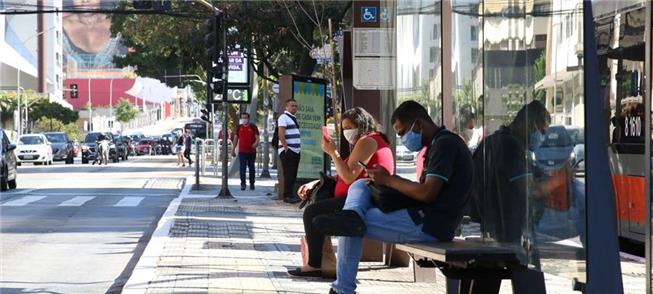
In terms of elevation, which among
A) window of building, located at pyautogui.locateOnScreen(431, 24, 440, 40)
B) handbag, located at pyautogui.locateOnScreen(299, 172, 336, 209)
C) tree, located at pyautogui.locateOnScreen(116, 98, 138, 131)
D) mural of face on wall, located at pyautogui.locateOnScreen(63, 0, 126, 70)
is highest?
mural of face on wall, located at pyautogui.locateOnScreen(63, 0, 126, 70)

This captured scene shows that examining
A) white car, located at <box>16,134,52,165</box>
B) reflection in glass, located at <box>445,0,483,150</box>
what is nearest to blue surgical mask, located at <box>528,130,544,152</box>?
reflection in glass, located at <box>445,0,483,150</box>

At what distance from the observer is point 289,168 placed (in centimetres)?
2064

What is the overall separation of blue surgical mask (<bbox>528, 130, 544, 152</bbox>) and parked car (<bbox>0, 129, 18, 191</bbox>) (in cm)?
2376

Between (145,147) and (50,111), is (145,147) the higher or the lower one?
the lower one

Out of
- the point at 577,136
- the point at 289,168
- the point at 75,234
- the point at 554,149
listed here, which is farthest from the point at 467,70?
the point at 289,168

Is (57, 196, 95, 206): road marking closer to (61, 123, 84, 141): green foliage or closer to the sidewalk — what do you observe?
the sidewalk

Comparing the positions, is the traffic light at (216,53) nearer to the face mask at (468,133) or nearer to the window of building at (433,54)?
the window of building at (433,54)

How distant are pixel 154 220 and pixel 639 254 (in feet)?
33.7

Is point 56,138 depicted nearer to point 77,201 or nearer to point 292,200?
point 77,201

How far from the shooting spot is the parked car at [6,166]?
28.7 m

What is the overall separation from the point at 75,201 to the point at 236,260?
12.9 m

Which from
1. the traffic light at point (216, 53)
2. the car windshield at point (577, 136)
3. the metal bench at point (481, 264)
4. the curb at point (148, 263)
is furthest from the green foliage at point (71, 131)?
the car windshield at point (577, 136)

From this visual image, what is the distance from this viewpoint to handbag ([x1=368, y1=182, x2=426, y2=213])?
300 inches

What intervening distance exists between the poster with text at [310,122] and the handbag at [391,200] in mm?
12506
